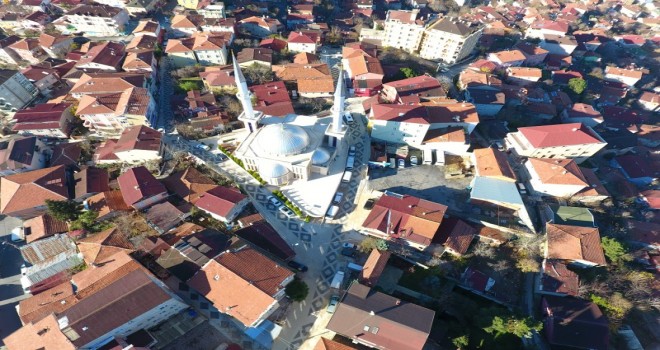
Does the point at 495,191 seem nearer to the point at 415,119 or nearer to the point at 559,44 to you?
the point at 415,119

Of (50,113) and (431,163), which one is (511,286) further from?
(50,113)

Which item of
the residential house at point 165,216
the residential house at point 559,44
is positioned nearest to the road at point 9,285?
the residential house at point 165,216

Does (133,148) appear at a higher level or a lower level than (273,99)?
lower

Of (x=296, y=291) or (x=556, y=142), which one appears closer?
(x=296, y=291)

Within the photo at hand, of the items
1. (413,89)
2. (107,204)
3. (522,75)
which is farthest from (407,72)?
(107,204)

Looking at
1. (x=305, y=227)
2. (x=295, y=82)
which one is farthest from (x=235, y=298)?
(x=295, y=82)

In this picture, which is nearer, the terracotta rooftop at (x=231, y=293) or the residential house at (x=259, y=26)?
the terracotta rooftop at (x=231, y=293)

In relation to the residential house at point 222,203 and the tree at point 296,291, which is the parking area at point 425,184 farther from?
the residential house at point 222,203
